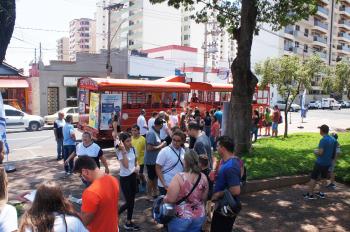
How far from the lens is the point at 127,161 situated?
239 inches

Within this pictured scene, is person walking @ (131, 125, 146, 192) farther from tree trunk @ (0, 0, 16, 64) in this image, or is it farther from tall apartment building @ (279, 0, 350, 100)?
tall apartment building @ (279, 0, 350, 100)

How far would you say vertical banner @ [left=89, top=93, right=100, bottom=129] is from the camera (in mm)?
16053

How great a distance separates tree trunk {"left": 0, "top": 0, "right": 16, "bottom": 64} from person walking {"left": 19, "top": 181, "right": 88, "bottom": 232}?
218 inches

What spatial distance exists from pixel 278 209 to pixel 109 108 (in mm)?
10149

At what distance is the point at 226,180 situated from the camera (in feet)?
15.1

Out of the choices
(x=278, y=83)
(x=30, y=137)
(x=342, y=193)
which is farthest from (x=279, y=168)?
(x=30, y=137)

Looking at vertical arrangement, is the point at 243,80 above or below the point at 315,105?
above

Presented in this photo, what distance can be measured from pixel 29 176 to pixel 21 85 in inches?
971

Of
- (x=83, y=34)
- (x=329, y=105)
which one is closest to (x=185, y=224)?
(x=329, y=105)

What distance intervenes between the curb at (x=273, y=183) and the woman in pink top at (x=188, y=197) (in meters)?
4.61

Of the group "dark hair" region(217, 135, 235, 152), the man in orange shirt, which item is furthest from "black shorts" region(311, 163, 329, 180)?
the man in orange shirt

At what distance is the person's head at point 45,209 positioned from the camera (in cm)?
277

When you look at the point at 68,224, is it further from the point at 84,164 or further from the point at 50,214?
the point at 84,164

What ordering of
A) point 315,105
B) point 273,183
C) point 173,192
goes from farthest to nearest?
point 315,105
point 273,183
point 173,192
